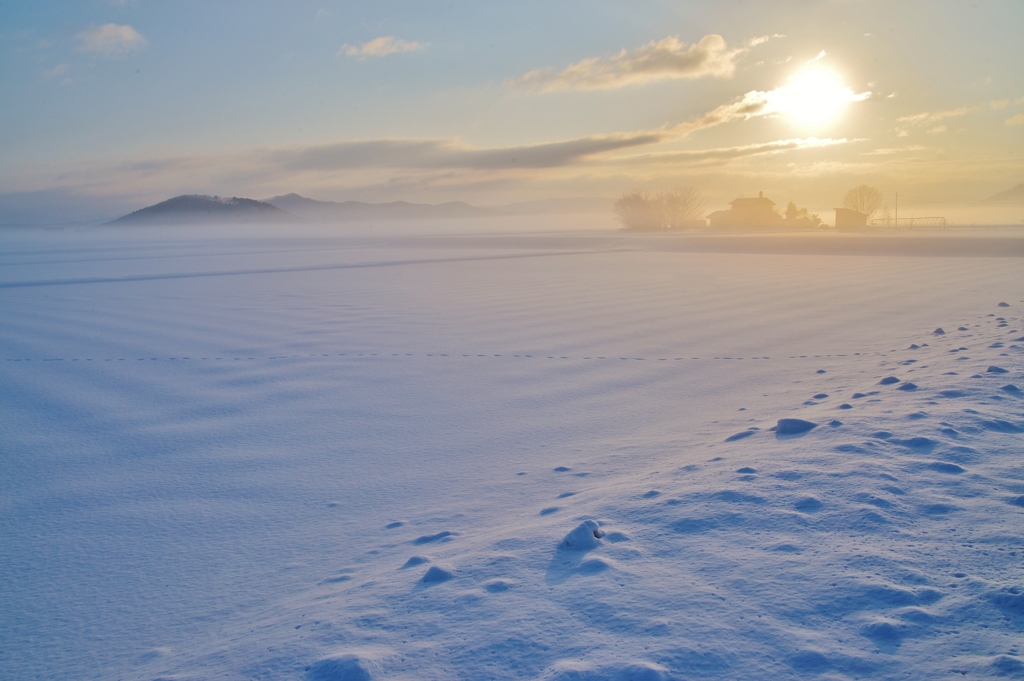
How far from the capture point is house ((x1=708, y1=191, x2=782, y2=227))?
65688 mm

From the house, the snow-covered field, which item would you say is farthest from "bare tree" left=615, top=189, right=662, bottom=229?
the snow-covered field

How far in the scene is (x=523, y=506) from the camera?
3.52 metres

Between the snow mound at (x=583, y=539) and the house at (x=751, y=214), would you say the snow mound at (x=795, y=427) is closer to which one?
the snow mound at (x=583, y=539)

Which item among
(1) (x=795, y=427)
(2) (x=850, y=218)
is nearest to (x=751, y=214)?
(2) (x=850, y=218)

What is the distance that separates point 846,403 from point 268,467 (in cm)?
413

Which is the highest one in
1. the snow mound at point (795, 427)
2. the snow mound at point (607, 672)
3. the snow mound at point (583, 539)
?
the snow mound at point (795, 427)

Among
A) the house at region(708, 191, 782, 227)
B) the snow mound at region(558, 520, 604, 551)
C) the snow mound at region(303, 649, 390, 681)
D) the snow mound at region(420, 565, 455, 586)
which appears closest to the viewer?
the snow mound at region(303, 649, 390, 681)

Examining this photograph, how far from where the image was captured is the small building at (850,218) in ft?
188

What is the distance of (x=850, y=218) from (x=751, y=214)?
35.5 ft

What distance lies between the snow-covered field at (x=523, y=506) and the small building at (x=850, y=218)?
2177 inches

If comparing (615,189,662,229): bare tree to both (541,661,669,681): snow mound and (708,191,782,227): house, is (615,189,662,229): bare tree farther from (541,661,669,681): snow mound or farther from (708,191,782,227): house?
(541,661,669,681): snow mound

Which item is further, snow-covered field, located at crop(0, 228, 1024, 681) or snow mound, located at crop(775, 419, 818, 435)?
snow mound, located at crop(775, 419, 818, 435)

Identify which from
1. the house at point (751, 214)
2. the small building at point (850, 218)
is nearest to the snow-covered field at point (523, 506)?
the small building at point (850, 218)

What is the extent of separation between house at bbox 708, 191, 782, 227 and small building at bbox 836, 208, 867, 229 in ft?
24.4
